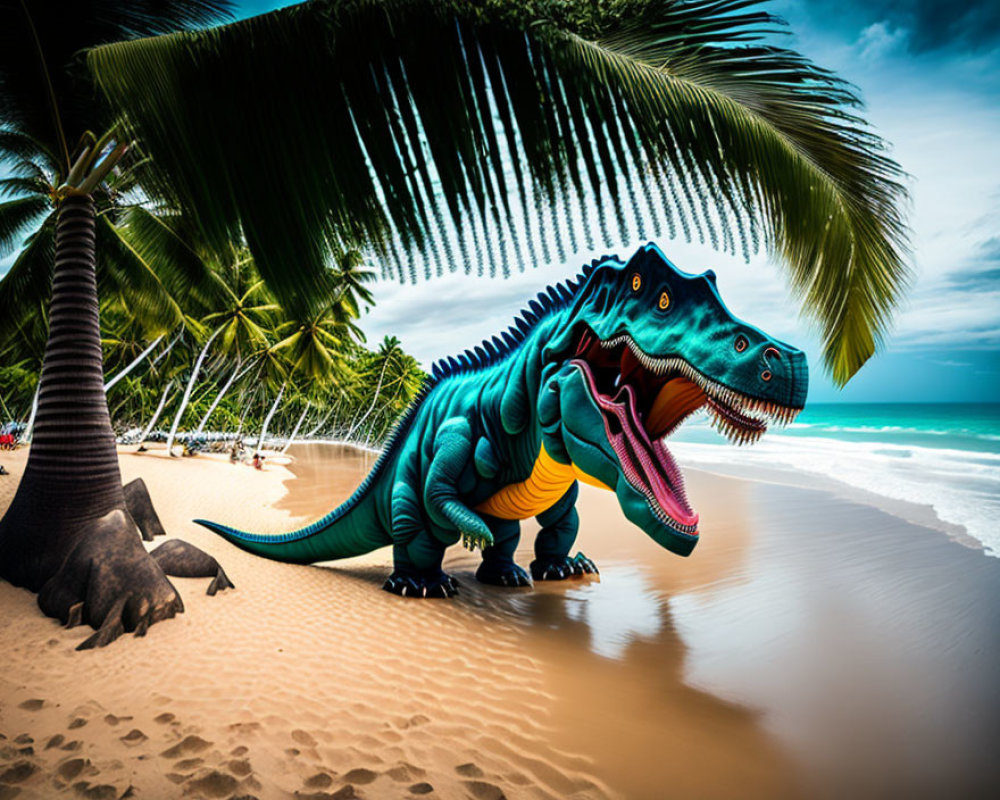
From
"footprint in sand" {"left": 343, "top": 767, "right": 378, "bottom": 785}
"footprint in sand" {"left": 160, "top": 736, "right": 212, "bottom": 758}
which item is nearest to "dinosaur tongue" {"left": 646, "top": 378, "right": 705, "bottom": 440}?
"footprint in sand" {"left": 343, "top": 767, "right": 378, "bottom": 785}

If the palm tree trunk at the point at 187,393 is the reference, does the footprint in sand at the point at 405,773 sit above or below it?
above

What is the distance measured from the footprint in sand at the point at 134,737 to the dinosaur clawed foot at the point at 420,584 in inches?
86.7

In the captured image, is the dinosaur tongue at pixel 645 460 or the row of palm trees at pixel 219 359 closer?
the dinosaur tongue at pixel 645 460

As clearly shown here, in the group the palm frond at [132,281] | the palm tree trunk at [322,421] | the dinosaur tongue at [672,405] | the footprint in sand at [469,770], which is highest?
the palm frond at [132,281]

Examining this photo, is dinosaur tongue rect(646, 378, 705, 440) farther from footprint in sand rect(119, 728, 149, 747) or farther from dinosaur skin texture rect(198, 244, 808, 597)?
footprint in sand rect(119, 728, 149, 747)

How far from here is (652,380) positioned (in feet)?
11.3

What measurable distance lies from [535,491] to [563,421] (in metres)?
0.88

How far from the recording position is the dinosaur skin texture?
9.21ft

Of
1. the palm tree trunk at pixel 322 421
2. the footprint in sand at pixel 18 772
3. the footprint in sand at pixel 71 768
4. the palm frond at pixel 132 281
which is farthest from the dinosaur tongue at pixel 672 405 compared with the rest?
the palm tree trunk at pixel 322 421

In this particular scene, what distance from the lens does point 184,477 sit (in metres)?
13.4

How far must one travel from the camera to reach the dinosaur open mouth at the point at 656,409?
2.77m

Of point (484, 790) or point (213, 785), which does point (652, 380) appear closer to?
point (484, 790)

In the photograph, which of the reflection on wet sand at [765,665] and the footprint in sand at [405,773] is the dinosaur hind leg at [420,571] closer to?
the reflection on wet sand at [765,665]

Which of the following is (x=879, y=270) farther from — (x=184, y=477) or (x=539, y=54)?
(x=184, y=477)
